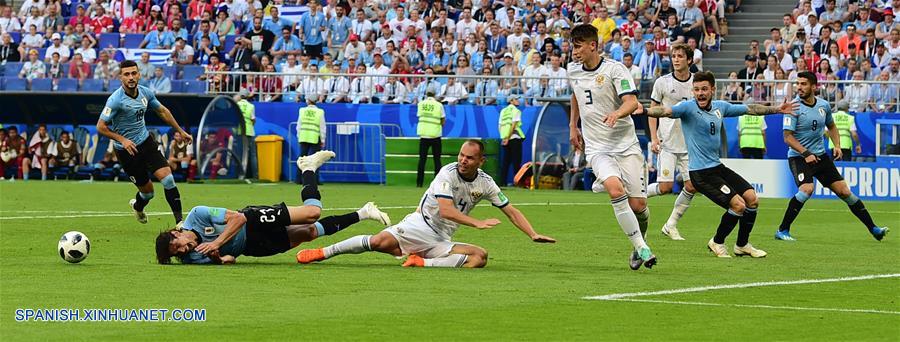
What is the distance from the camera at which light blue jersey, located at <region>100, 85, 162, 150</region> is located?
18766mm

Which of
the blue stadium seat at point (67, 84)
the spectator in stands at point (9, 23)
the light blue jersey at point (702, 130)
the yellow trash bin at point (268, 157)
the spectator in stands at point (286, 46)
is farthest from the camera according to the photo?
the spectator in stands at point (9, 23)

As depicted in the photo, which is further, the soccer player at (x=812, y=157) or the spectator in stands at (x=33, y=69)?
the spectator in stands at (x=33, y=69)

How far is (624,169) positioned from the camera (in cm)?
1416

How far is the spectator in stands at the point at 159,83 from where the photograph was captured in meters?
36.9

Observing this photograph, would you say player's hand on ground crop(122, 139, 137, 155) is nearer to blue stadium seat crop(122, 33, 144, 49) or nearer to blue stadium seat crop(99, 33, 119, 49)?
blue stadium seat crop(122, 33, 144, 49)

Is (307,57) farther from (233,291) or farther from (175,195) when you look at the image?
(233,291)

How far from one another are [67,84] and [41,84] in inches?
27.1

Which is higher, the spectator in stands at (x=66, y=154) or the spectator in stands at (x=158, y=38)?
the spectator in stands at (x=158, y=38)

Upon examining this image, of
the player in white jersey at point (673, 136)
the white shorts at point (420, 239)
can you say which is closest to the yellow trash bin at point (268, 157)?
the player in white jersey at point (673, 136)

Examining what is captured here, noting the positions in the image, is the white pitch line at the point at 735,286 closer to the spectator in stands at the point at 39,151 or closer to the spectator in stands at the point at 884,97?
the spectator in stands at the point at 884,97

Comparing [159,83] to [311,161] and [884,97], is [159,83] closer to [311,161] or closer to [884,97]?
[884,97]

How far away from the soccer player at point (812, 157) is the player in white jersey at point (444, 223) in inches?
215

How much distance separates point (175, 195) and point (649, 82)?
14388 mm

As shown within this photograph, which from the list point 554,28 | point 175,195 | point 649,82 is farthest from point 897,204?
point 175,195
